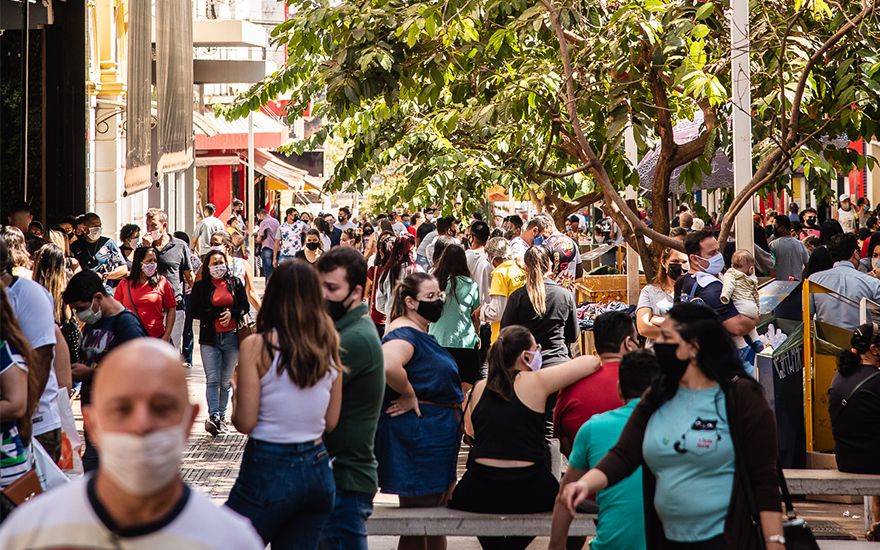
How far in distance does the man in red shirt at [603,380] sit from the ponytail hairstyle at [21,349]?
9.45 ft

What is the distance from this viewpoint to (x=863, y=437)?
8.02 metres

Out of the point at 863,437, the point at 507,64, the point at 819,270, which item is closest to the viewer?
the point at 863,437

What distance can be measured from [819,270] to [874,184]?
→ 26.9 metres

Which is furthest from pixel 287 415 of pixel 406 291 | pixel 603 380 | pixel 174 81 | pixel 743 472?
pixel 174 81

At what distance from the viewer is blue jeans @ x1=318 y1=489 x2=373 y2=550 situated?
5898 mm

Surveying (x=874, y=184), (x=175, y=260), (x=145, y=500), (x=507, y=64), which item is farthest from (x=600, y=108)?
(x=874, y=184)

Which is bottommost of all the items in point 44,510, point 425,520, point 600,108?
point 425,520

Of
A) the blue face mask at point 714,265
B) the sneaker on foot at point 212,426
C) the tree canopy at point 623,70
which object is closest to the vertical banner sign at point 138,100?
the tree canopy at point 623,70

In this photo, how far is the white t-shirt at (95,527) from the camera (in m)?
2.62

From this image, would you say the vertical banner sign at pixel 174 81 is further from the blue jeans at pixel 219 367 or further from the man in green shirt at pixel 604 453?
the man in green shirt at pixel 604 453

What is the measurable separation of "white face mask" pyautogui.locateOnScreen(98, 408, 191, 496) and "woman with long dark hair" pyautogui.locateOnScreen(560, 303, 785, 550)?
258 centimetres

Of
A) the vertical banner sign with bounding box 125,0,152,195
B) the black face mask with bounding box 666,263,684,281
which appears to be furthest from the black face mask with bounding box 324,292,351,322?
the vertical banner sign with bounding box 125,0,152,195

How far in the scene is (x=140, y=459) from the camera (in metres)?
2.64

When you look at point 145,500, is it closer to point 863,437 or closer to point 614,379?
point 614,379
